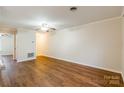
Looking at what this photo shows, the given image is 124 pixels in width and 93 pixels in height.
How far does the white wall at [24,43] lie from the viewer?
674 centimetres

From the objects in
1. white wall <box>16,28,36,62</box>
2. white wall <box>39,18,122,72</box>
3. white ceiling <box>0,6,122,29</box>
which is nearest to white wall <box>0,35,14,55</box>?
white wall <box>16,28,36,62</box>

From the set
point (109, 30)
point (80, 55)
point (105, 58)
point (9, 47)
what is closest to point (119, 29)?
point (109, 30)

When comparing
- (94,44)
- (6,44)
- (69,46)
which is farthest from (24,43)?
(94,44)

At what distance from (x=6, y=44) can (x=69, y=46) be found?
21.6 ft

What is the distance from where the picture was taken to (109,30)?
4.55 meters

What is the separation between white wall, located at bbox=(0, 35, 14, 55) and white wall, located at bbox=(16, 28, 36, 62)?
11.5 feet

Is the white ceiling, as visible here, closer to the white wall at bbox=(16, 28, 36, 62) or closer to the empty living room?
the empty living room

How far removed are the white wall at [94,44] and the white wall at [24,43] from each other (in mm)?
1771

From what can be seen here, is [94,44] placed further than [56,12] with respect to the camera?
Yes

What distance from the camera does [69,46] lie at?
6.71 metres

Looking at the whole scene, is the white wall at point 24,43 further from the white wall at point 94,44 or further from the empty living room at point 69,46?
the white wall at point 94,44

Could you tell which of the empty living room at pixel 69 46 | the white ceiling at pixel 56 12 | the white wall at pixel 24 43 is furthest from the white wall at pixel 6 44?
the white ceiling at pixel 56 12

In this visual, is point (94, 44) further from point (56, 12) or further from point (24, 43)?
point (24, 43)

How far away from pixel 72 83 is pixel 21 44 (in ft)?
15.4
